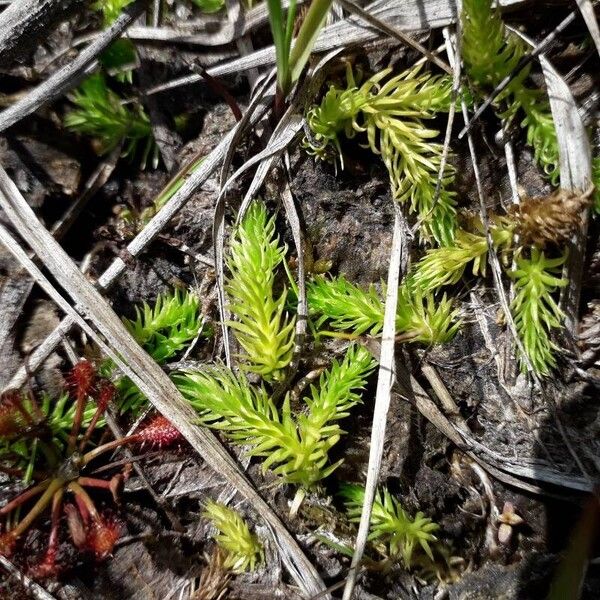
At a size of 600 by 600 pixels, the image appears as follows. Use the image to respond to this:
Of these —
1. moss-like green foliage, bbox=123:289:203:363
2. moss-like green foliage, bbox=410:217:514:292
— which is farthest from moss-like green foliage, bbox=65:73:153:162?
moss-like green foliage, bbox=410:217:514:292

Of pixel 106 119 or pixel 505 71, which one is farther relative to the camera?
pixel 106 119

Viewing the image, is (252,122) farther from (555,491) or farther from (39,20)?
(555,491)

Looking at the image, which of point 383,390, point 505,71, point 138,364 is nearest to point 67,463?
point 138,364

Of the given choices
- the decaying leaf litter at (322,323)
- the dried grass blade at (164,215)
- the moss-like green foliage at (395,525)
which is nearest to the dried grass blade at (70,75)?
the decaying leaf litter at (322,323)

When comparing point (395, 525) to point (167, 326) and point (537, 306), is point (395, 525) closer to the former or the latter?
point (537, 306)

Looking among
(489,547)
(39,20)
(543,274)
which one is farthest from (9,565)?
(543,274)

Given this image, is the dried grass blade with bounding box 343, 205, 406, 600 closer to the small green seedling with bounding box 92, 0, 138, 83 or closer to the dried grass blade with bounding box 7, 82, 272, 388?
the dried grass blade with bounding box 7, 82, 272, 388

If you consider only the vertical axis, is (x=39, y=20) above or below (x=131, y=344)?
above
